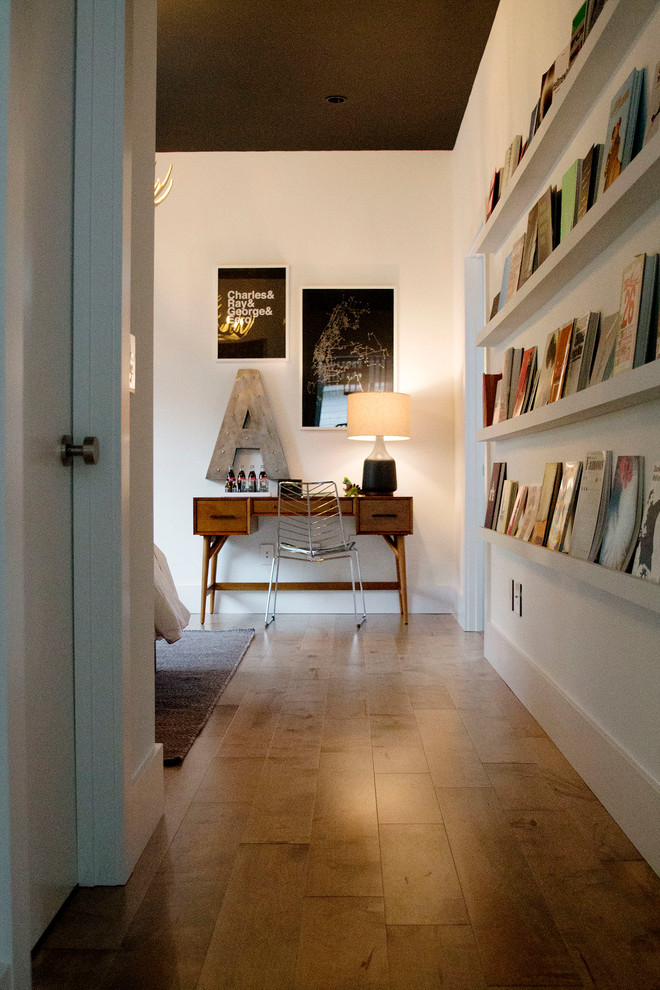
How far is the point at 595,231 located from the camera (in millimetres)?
1908

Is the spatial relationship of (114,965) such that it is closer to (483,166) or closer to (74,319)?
(74,319)

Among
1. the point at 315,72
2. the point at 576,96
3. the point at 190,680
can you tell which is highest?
Answer: the point at 315,72

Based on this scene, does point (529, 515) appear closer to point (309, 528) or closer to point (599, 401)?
point (599, 401)

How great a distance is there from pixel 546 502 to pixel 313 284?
3.22 meters

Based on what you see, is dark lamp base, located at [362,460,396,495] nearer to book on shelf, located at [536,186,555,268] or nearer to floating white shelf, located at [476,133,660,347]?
floating white shelf, located at [476,133,660,347]

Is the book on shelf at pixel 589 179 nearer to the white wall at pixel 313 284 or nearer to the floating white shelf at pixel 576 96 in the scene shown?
the floating white shelf at pixel 576 96

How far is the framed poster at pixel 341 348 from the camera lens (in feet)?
17.2

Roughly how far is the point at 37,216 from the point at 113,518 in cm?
59


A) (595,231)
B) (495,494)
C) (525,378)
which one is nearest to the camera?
(595,231)

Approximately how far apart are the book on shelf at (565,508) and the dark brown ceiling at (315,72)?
2.47 m

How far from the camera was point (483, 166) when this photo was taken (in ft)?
13.0

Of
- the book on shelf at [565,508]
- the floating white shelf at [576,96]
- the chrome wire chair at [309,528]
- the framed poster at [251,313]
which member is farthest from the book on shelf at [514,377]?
the framed poster at [251,313]

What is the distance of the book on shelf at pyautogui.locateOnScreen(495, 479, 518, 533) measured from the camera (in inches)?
118

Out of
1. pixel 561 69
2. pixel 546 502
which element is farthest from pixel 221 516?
pixel 561 69
